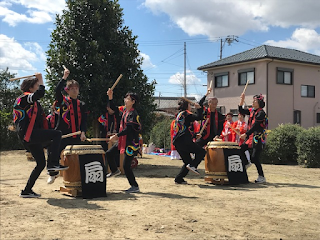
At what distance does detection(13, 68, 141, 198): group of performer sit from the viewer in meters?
5.66

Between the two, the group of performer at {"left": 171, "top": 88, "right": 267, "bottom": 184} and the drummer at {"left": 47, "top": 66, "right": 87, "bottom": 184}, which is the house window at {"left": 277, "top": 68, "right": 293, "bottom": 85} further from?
the drummer at {"left": 47, "top": 66, "right": 87, "bottom": 184}

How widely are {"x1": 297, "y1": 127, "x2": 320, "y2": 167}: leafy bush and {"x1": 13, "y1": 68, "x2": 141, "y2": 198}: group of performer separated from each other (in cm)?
822

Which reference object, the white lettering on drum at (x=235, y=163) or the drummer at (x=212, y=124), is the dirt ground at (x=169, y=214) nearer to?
the white lettering on drum at (x=235, y=163)

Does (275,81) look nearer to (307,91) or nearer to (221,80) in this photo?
(307,91)

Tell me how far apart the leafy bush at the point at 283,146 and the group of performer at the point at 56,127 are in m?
9.09

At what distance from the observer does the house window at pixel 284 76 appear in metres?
23.3

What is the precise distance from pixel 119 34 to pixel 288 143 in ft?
25.7

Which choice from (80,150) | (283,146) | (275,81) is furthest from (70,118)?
(275,81)

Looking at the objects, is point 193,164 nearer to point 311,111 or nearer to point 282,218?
point 282,218

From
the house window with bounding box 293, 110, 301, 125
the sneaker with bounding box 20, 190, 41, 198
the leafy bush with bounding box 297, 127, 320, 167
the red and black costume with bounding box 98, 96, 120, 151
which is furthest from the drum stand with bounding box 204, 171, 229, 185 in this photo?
the house window with bounding box 293, 110, 301, 125

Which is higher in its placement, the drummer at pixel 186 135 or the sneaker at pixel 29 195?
the drummer at pixel 186 135

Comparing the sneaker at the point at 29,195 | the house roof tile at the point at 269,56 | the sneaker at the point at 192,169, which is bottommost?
the sneaker at the point at 29,195

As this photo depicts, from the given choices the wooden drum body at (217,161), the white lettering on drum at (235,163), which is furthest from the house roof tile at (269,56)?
the wooden drum body at (217,161)

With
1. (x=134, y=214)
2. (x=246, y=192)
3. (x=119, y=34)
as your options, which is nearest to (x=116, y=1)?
(x=119, y=34)
